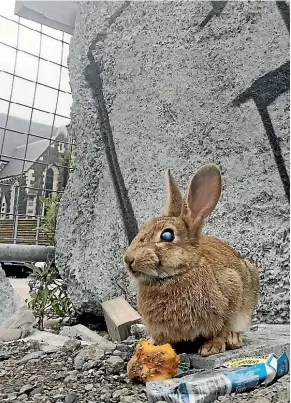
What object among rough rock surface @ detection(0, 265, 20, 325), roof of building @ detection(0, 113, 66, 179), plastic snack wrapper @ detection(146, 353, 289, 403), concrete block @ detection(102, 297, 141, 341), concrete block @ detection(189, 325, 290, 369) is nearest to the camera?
plastic snack wrapper @ detection(146, 353, 289, 403)

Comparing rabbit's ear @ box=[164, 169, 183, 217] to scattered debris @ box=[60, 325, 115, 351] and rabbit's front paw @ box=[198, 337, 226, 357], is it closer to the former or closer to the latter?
rabbit's front paw @ box=[198, 337, 226, 357]

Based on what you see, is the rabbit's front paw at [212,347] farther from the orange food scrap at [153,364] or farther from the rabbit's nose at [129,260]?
the rabbit's nose at [129,260]

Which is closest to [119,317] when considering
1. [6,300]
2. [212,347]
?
[6,300]

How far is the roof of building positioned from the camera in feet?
6.20

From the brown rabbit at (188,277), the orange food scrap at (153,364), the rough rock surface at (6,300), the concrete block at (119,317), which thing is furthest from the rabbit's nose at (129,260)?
the rough rock surface at (6,300)

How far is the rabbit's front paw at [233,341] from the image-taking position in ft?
2.31

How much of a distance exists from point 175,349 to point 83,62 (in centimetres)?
100

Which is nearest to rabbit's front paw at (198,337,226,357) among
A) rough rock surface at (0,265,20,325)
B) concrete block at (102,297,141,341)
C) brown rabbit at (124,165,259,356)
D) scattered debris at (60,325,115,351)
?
brown rabbit at (124,165,259,356)

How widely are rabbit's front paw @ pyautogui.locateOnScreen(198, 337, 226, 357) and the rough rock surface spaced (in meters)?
0.68

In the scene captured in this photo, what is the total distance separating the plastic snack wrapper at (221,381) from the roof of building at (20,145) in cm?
144

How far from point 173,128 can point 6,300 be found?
0.60m

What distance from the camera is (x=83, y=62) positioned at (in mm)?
1475

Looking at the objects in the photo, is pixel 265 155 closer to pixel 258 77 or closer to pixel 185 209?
pixel 258 77

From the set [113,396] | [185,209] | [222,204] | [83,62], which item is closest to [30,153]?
[83,62]
